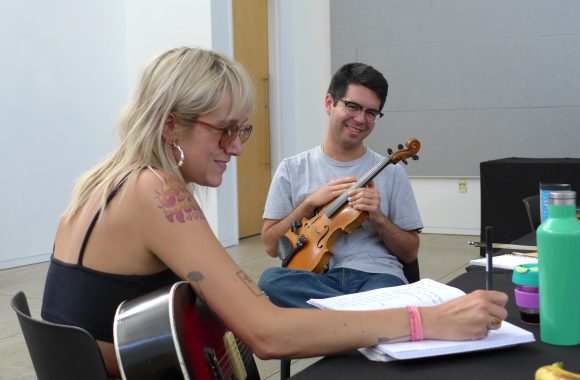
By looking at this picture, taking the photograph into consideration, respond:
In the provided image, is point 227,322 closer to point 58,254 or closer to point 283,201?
point 58,254

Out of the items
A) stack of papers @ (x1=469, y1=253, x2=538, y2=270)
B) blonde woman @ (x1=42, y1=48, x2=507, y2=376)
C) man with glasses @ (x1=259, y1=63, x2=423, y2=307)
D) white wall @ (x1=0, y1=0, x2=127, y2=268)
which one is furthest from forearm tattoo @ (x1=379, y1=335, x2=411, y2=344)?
white wall @ (x1=0, y1=0, x2=127, y2=268)

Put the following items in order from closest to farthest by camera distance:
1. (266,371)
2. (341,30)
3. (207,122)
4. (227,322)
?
(227,322), (207,122), (266,371), (341,30)

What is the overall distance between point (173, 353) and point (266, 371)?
181cm

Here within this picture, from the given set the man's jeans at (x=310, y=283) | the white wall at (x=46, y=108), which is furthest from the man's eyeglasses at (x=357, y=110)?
the white wall at (x=46, y=108)

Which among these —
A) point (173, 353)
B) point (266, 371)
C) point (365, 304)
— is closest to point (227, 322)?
point (173, 353)

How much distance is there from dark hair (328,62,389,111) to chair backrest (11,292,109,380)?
138cm

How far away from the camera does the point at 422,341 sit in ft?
3.09

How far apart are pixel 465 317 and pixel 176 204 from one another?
476 mm

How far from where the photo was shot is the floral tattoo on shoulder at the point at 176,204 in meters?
1.06

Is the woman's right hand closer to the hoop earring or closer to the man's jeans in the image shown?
the hoop earring

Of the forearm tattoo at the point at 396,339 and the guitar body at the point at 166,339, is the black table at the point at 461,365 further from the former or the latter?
the guitar body at the point at 166,339

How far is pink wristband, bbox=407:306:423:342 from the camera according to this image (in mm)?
944

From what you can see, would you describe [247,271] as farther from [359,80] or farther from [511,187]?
[359,80]

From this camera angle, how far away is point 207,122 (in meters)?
1.18
